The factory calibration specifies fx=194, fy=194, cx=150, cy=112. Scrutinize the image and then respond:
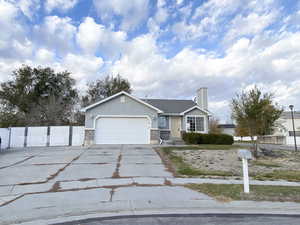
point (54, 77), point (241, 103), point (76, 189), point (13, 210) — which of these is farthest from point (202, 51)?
point (54, 77)

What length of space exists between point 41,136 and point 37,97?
14.5m

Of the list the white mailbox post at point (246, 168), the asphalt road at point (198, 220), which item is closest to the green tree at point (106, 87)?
the white mailbox post at point (246, 168)

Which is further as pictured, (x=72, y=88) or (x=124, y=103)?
(x=72, y=88)

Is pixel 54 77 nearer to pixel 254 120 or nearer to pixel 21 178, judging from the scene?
pixel 21 178

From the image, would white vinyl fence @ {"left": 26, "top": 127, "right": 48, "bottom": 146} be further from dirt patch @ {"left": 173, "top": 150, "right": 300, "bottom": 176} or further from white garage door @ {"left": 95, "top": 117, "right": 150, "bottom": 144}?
dirt patch @ {"left": 173, "top": 150, "right": 300, "bottom": 176}

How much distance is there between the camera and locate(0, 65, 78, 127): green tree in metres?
25.1

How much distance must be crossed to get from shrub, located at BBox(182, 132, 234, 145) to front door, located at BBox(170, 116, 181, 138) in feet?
4.28

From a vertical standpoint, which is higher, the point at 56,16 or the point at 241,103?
the point at 56,16

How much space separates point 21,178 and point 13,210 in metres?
3.24

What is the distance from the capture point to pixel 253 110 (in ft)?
41.5

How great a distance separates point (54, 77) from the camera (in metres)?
30.6

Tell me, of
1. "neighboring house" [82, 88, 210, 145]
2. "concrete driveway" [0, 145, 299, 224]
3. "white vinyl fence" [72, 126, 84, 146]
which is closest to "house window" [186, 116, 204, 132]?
"neighboring house" [82, 88, 210, 145]

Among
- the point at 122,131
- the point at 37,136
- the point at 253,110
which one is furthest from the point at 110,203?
the point at 37,136

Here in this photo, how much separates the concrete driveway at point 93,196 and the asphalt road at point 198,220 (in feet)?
0.89
